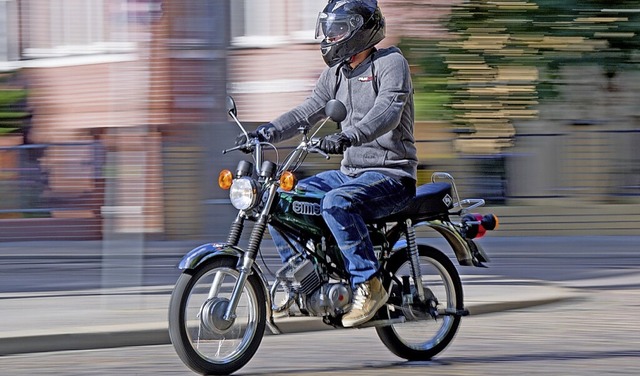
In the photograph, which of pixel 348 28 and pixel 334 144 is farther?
pixel 348 28

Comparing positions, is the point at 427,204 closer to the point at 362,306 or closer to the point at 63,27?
the point at 362,306

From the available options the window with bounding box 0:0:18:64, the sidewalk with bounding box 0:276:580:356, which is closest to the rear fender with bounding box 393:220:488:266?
the sidewalk with bounding box 0:276:580:356

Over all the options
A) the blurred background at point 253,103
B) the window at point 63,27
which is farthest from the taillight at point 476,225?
the window at point 63,27

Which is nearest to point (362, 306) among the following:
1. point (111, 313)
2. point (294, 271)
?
point (294, 271)

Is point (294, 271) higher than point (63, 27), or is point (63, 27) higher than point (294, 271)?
point (63, 27)

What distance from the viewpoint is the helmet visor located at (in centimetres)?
752

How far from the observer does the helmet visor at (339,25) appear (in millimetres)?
7518

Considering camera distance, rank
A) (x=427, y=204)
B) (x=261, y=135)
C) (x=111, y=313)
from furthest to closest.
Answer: (x=111, y=313), (x=427, y=204), (x=261, y=135)

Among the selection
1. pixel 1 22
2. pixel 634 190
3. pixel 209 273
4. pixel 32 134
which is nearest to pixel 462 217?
pixel 209 273

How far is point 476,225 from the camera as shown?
8000 millimetres

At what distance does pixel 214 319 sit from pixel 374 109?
1369 mm

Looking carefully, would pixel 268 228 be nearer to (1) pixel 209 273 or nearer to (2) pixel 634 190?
(1) pixel 209 273

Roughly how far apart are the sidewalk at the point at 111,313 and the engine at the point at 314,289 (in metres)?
1.89

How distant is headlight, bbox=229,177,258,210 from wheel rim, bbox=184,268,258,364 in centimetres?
34
